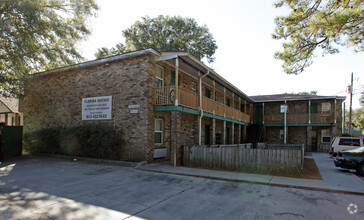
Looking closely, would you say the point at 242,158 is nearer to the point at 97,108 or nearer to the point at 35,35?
the point at 97,108

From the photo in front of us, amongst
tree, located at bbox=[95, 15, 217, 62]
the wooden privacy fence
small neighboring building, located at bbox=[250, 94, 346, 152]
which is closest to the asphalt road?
the wooden privacy fence

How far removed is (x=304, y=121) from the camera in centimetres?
2444

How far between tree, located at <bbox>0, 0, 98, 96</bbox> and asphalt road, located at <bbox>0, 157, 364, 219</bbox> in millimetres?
8263

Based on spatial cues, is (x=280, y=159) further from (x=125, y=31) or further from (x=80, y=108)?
(x=125, y=31)

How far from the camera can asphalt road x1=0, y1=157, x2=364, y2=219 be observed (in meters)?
5.05

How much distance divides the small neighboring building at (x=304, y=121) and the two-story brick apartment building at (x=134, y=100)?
38.1ft

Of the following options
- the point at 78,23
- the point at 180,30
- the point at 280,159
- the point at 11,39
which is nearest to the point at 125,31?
the point at 180,30

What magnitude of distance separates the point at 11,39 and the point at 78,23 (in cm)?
410

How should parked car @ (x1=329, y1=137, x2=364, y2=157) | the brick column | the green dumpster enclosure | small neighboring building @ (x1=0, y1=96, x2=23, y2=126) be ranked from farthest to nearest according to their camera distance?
small neighboring building @ (x1=0, y1=96, x2=23, y2=126) < parked car @ (x1=329, y1=137, x2=364, y2=157) < the green dumpster enclosure < the brick column

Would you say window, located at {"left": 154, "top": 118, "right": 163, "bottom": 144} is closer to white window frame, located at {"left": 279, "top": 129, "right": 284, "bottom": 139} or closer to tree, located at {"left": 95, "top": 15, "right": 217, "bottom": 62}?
white window frame, located at {"left": 279, "top": 129, "right": 284, "bottom": 139}

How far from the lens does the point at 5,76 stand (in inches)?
576

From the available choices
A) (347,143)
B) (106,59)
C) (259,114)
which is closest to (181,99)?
(106,59)

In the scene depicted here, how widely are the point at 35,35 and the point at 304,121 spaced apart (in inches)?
982

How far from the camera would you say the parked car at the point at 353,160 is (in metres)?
10.5
